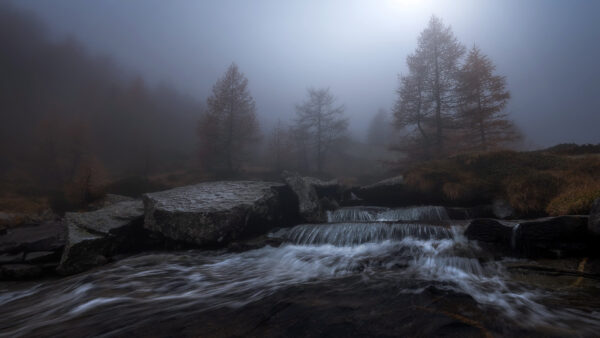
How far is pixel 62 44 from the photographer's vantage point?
4638cm

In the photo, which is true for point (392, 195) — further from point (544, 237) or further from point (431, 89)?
point (431, 89)

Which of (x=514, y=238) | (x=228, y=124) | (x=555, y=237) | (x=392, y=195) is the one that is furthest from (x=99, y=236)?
(x=228, y=124)

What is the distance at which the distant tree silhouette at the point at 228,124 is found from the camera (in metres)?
23.9

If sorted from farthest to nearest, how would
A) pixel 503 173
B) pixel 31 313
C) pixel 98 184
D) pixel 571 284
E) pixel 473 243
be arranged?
pixel 98 184 → pixel 503 173 → pixel 473 243 → pixel 31 313 → pixel 571 284

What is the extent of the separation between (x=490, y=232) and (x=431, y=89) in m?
16.1

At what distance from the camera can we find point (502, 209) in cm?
771

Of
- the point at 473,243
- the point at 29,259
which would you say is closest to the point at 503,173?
the point at 473,243

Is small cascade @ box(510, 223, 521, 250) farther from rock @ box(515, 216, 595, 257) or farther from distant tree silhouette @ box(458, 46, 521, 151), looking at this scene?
distant tree silhouette @ box(458, 46, 521, 151)

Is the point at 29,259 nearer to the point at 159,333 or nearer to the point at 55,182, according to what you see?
the point at 159,333

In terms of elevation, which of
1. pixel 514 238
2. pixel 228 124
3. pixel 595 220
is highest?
pixel 228 124

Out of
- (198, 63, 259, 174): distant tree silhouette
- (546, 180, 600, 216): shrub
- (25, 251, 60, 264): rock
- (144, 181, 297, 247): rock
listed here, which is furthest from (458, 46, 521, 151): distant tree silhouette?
(25, 251, 60, 264): rock

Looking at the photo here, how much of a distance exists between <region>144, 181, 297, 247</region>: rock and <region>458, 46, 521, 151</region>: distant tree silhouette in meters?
16.5

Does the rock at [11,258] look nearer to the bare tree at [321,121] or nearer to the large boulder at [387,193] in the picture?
the large boulder at [387,193]

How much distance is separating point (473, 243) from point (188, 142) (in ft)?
157
